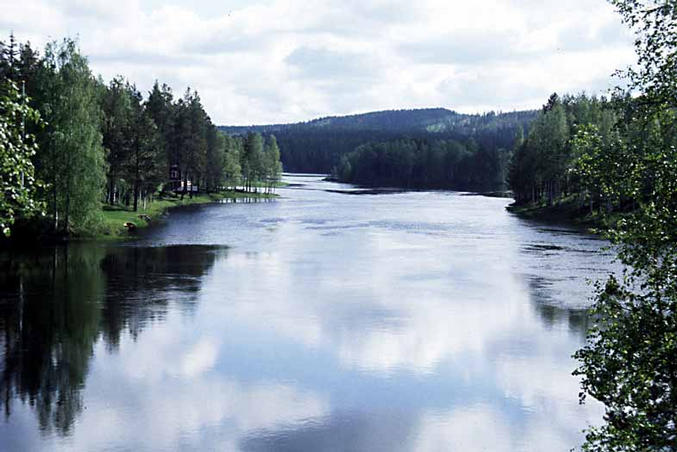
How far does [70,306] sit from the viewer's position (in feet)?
121

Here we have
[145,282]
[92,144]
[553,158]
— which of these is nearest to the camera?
[145,282]

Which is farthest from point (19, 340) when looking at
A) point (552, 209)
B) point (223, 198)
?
point (223, 198)

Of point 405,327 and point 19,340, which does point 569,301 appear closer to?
point 405,327

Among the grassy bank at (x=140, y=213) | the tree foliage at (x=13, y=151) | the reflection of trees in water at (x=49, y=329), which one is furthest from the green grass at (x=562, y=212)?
the tree foliage at (x=13, y=151)

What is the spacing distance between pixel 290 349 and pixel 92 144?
39.1 meters

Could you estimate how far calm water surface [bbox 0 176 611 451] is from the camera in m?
22.0

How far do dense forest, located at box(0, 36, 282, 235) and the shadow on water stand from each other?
4334mm

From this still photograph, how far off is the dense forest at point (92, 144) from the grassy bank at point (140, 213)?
4.88 feet

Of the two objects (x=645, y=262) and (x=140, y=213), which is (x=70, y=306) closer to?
(x=645, y=262)

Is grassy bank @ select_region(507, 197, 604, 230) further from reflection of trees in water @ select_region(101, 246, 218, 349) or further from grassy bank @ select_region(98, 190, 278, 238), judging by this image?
reflection of trees in water @ select_region(101, 246, 218, 349)

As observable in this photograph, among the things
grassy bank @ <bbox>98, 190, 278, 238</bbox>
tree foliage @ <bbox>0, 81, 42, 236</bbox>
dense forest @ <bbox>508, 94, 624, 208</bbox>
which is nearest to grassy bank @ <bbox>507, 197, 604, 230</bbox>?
dense forest @ <bbox>508, 94, 624, 208</bbox>

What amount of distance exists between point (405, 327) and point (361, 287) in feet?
34.4

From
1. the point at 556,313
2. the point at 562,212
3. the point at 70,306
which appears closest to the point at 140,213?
the point at 70,306

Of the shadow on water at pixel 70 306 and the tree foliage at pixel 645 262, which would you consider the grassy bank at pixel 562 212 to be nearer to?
the shadow on water at pixel 70 306
